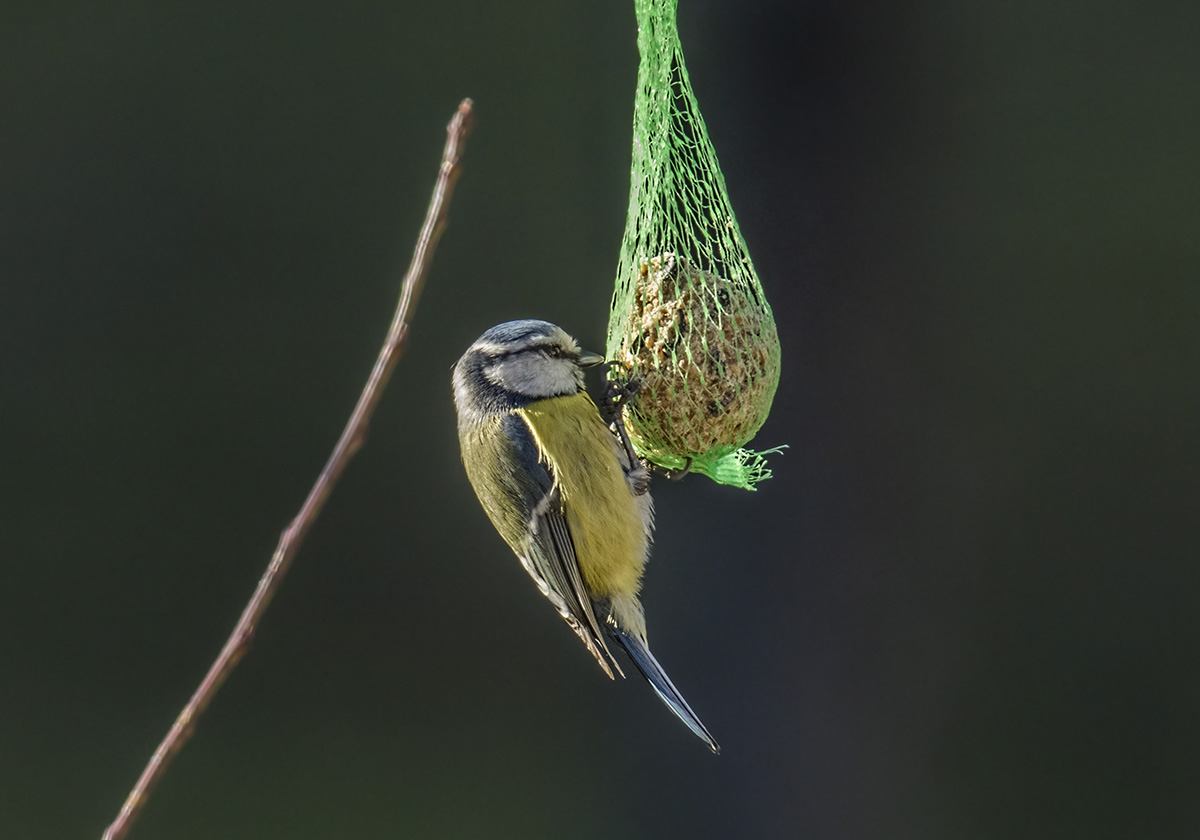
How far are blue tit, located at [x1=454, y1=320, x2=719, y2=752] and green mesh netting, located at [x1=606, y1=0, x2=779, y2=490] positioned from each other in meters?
0.09

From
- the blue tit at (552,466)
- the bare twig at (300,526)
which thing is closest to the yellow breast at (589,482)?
the blue tit at (552,466)

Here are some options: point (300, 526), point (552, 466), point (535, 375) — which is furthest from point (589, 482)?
point (300, 526)

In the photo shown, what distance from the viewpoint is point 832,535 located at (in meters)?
3.32

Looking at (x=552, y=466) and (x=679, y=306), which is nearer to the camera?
(x=679, y=306)

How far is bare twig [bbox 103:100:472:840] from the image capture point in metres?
0.73

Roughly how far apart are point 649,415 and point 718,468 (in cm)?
24

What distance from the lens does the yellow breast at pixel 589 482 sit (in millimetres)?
2061

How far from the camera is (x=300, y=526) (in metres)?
0.78

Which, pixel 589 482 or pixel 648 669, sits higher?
pixel 589 482

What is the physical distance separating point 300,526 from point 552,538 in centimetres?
134

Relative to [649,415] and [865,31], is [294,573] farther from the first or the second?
[865,31]

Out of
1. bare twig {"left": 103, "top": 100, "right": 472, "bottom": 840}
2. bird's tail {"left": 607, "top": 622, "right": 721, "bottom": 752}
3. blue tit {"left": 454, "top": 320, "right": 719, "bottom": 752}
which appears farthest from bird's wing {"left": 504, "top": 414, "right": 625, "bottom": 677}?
bare twig {"left": 103, "top": 100, "right": 472, "bottom": 840}

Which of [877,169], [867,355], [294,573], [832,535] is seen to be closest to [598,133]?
[877,169]

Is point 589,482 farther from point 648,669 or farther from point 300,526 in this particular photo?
point 300,526
